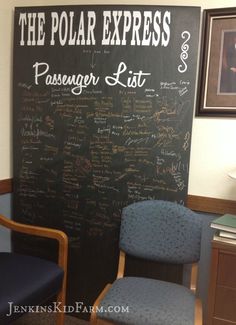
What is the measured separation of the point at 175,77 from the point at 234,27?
15.8 inches

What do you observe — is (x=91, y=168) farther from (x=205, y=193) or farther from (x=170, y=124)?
(x=205, y=193)

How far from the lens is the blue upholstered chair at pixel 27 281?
1524mm

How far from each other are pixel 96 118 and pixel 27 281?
1000 millimetres

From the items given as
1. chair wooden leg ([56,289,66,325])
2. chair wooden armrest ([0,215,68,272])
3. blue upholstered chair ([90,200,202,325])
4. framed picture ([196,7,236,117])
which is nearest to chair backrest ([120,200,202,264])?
blue upholstered chair ([90,200,202,325])

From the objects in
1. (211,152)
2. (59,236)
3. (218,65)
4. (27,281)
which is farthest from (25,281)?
(218,65)

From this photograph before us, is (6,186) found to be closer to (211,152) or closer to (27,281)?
(27,281)

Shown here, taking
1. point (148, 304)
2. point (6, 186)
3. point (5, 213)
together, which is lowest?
point (148, 304)

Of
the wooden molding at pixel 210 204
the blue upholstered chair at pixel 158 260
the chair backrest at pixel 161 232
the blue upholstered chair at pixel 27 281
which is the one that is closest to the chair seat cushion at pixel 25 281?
the blue upholstered chair at pixel 27 281

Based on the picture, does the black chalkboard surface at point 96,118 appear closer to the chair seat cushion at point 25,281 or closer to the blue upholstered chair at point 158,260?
the blue upholstered chair at point 158,260

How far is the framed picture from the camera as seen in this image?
5.88 ft

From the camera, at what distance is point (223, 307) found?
1.51m

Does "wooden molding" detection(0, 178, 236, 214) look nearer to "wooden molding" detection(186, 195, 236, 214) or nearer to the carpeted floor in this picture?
"wooden molding" detection(186, 195, 236, 214)

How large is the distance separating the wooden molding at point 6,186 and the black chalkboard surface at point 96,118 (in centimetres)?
5

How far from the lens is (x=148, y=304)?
1530 mm
